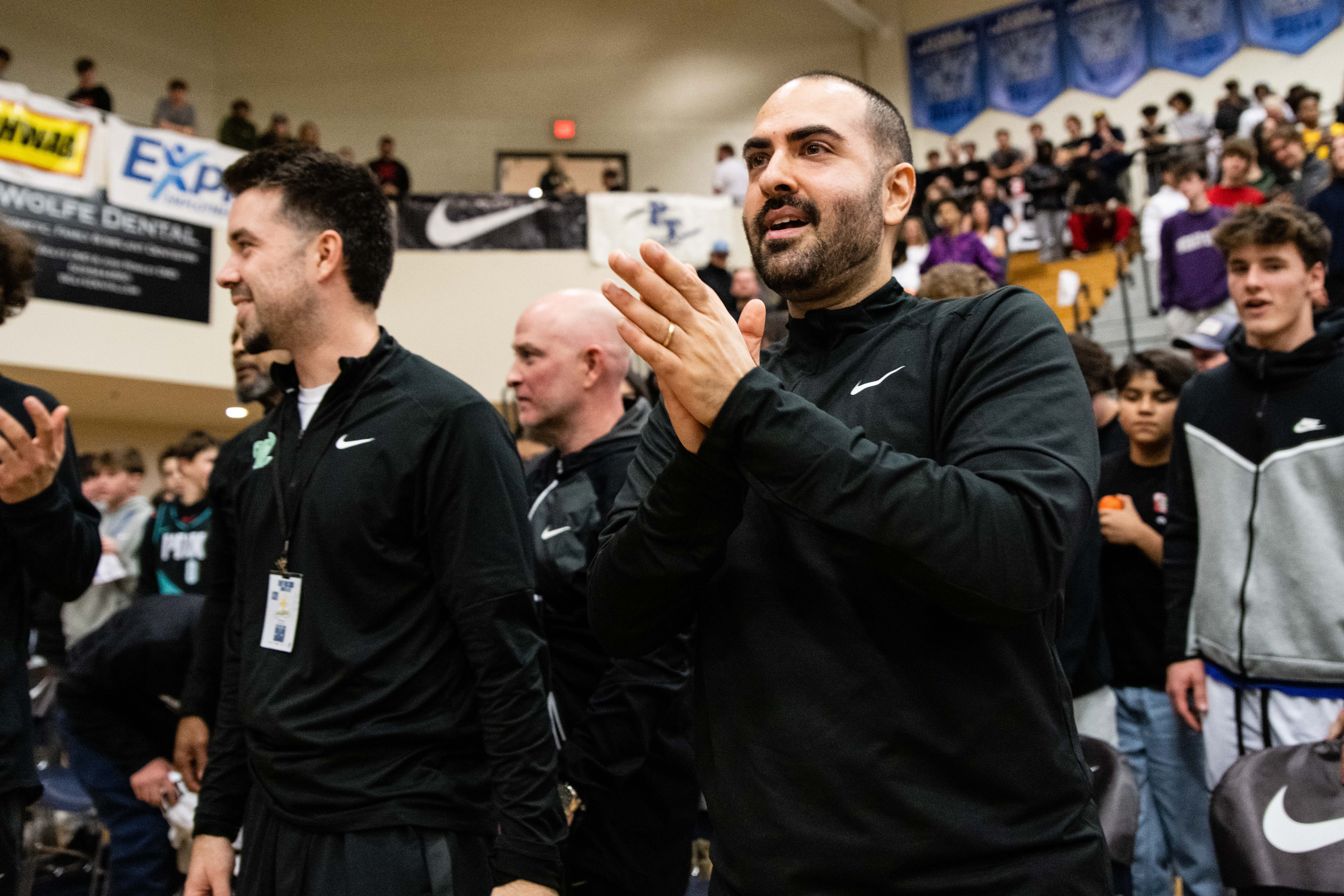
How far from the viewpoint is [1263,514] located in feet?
8.37

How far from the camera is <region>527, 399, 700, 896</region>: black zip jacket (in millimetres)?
2135

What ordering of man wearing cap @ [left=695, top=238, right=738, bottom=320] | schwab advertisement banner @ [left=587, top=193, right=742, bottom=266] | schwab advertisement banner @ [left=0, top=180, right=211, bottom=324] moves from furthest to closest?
schwab advertisement banner @ [left=587, top=193, right=742, bottom=266] < man wearing cap @ [left=695, top=238, right=738, bottom=320] < schwab advertisement banner @ [left=0, top=180, right=211, bottom=324]

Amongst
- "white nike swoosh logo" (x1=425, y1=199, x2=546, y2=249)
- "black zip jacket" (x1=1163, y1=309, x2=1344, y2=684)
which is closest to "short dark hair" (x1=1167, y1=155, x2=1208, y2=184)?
"black zip jacket" (x1=1163, y1=309, x2=1344, y2=684)

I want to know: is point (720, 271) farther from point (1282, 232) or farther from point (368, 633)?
point (368, 633)

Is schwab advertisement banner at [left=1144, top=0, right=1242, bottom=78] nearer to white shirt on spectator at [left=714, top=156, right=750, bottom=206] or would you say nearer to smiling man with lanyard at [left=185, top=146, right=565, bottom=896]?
white shirt on spectator at [left=714, top=156, right=750, bottom=206]

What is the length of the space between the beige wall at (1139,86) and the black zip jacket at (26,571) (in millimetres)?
13227

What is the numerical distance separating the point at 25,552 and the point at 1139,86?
15.4 metres

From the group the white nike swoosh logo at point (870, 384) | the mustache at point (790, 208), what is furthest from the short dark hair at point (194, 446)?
the white nike swoosh logo at point (870, 384)

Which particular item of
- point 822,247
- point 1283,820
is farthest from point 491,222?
point 822,247

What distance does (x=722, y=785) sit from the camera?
1.25 m

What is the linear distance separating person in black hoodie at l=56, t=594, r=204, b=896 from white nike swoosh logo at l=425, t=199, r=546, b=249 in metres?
8.95

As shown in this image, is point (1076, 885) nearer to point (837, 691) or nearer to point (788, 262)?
point (837, 691)

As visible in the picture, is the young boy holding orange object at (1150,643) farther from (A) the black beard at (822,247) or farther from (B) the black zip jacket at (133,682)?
(B) the black zip jacket at (133,682)

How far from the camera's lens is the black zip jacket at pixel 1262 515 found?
244cm
